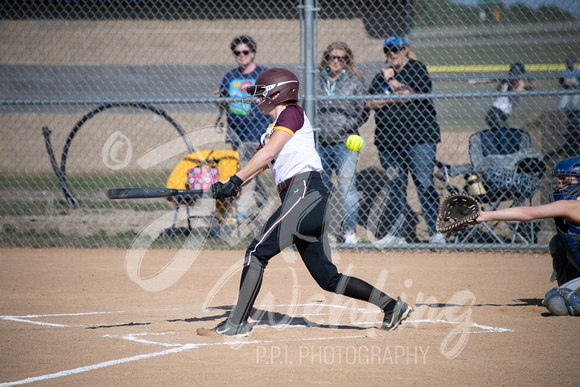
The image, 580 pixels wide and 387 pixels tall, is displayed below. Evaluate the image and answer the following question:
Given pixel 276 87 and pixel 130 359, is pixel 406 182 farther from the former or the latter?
pixel 130 359

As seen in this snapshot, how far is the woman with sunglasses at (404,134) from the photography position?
6.86 m

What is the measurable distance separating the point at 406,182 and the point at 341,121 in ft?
3.50

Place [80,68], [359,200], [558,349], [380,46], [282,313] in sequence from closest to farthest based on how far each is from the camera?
[558,349] → [282,313] → [359,200] → [380,46] → [80,68]

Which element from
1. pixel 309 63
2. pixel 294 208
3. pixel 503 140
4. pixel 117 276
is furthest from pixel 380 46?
pixel 294 208

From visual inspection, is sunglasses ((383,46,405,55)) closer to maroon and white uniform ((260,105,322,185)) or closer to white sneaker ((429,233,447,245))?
white sneaker ((429,233,447,245))

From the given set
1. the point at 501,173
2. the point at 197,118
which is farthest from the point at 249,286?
the point at 197,118

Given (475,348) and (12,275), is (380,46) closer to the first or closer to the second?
(12,275)

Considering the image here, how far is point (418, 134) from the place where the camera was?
22.4ft

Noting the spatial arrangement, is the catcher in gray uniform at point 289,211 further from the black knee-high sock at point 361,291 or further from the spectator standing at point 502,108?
the spectator standing at point 502,108

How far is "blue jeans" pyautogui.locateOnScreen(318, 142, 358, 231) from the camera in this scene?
6.96m

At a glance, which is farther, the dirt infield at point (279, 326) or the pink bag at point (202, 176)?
the pink bag at point (202, 176)

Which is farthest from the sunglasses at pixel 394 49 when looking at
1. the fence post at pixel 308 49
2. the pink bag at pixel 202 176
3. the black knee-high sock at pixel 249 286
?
the black knee-high sock at pixel 249 286

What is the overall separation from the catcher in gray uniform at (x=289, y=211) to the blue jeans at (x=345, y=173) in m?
2.91

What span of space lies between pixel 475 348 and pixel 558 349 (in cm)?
51
